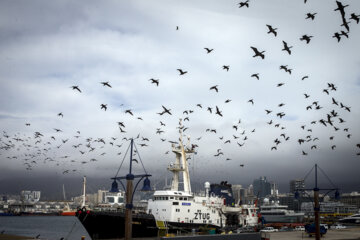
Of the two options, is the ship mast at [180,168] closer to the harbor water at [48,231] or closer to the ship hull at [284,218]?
the harbor water at [48,231]

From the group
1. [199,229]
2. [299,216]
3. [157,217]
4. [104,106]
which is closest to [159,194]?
[157,217]

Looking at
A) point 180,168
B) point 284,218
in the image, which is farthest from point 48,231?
point 284,218

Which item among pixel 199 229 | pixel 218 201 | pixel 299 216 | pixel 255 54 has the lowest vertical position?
pixel 299 216

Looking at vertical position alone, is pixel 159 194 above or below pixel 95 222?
above

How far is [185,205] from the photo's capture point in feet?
165

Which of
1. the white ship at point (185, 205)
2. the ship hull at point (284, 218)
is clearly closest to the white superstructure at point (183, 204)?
the white ship at point (185, 205)

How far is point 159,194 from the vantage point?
50594 mm

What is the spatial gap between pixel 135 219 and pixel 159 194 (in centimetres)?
607

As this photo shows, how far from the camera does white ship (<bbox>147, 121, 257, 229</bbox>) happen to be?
4891 cm

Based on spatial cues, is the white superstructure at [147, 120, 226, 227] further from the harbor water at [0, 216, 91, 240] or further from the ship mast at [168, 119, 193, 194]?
the harbor water at [0, 216, 91, 240]

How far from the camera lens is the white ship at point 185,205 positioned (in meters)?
48.9

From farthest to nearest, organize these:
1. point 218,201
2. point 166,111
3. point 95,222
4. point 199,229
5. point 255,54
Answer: point 218,201 < point 199,229 < point 95,222 < point 166,111 < point 255,54

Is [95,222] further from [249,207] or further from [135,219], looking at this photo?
[249,207]

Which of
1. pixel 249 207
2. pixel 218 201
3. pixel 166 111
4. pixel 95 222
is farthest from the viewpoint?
pixel 249 207
